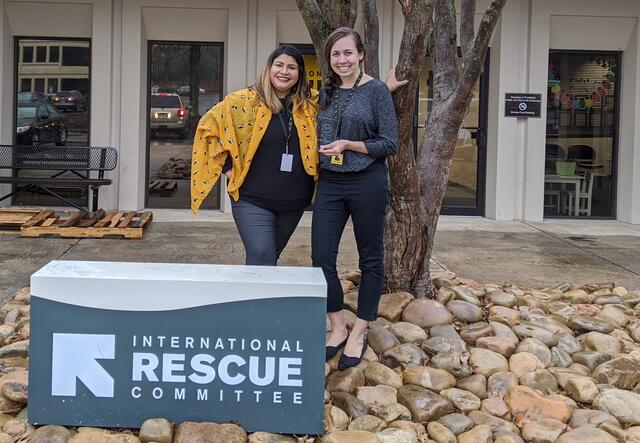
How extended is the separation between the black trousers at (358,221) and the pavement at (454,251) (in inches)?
101

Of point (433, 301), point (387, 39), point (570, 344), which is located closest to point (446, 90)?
point (433, 301)

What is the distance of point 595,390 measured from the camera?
3436 mm

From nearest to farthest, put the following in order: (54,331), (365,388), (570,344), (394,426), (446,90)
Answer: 1. (54,331)
2. (394,426)
3. (365,388)
4. (570,344)
5. (446,90)

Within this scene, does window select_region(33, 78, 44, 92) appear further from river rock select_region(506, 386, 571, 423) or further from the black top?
river rock select_region(506, 386, 571, 423)

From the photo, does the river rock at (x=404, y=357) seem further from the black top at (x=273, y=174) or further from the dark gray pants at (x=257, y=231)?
the black top at (x=273, y=174)

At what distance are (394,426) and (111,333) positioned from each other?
1.33 m

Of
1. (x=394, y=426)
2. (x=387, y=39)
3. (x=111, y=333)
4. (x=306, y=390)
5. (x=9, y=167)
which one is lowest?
(x=394, y=426)

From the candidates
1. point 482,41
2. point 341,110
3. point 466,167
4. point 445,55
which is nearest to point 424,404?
point 341,110

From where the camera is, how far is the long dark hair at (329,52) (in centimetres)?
330

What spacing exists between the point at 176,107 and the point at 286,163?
7104 millimetres

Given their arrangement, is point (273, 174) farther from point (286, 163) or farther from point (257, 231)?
point (257, 231)

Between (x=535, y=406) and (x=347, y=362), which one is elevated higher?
(x=347, y=362)

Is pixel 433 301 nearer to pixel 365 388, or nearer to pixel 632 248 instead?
pixel 365 388

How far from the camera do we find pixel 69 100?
10055mm
